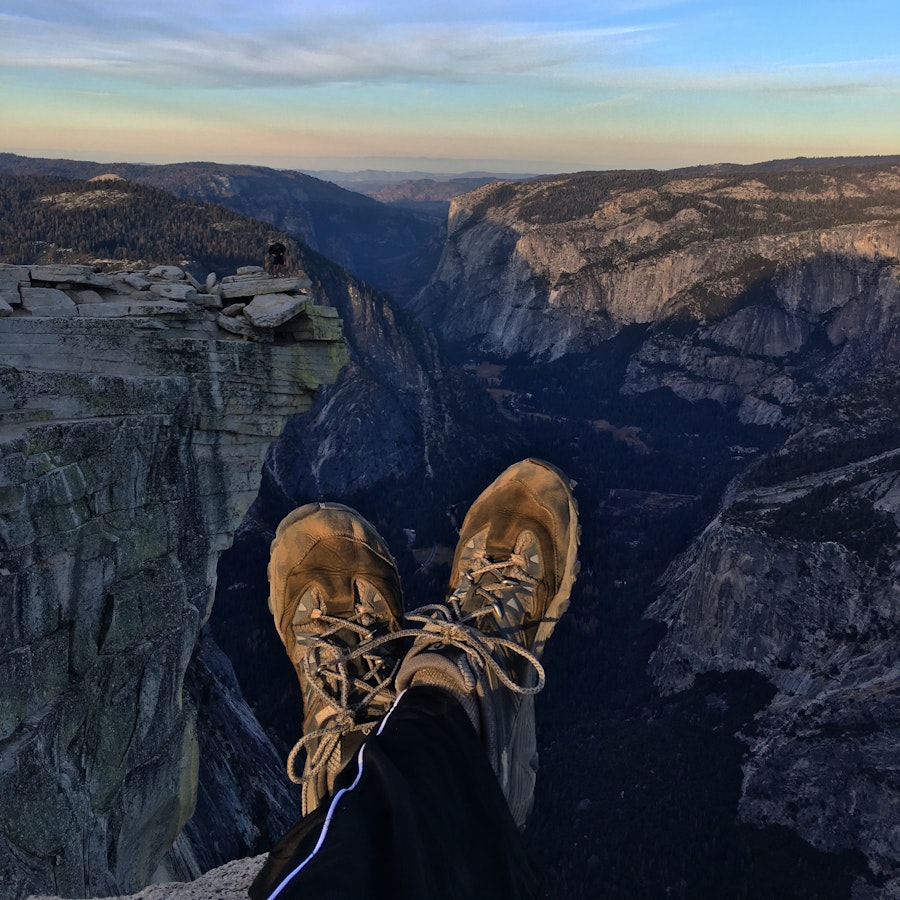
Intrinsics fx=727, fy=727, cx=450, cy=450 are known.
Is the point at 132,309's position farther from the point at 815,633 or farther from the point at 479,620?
the point at 815,633

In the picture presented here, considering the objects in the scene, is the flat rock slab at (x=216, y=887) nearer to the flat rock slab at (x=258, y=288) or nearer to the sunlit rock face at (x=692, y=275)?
the flat rock slab at (x=258, y=288)

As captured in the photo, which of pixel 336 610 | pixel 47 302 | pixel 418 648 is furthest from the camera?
pixel 47 302

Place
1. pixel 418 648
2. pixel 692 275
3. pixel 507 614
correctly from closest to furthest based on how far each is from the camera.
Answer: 1. pixel 418 648
2. pixel 507 614
3. pixel 692 275

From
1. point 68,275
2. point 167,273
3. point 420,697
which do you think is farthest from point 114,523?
point 420,697

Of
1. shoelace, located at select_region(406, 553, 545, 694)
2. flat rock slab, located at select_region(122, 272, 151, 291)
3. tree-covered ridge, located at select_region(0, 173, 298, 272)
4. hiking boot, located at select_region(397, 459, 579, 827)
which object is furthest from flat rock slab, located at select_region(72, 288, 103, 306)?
tree-covered ridge, located at select_region(0, 173, 298, 272)

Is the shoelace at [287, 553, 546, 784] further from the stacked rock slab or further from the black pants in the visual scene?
the stacked rock slab

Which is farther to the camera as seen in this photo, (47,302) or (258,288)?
(258,288)

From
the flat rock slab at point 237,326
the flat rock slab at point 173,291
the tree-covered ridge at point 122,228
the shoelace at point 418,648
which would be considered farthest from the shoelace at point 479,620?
the tree-covered ridge at point 122,228

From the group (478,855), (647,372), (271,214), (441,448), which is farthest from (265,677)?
(271,214)
